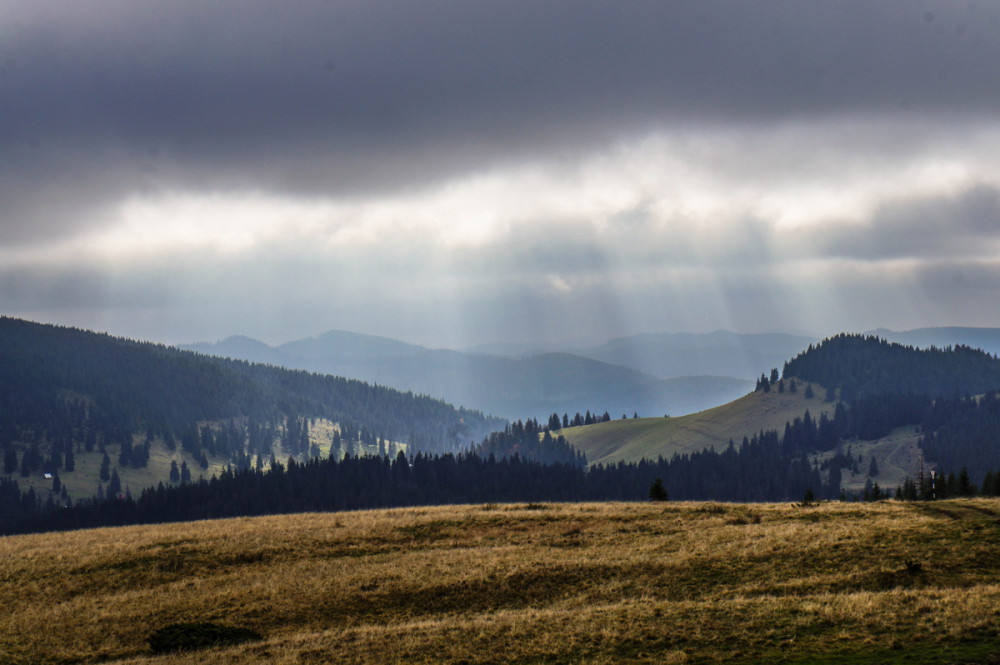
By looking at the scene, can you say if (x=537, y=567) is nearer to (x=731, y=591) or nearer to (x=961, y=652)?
(x=731, y=591)

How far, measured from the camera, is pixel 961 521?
46.0m

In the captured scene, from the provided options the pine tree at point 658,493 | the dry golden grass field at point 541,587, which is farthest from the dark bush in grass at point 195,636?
the pine tree at point 658,493

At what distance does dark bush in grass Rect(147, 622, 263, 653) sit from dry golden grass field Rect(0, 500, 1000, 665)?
85 centimetres

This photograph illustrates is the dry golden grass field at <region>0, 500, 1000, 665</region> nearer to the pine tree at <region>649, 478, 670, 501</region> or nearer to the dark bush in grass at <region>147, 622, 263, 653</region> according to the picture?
the dark bush in grass at <region>147, 622, 263, 653</region>

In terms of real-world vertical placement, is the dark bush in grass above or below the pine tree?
below

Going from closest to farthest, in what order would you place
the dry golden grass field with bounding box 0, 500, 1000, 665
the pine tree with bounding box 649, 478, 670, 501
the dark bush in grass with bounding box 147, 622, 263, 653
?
the dry golden grass field with bounding box 0, 500, 1000, 665 → the dark bush in grass with bounding box 147, 622, 263, 653 → the pine tree with bounding box 649, 478, 670, 501

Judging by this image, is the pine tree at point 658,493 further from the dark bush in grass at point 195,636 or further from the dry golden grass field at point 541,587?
the dark bush in grass at point 195,636

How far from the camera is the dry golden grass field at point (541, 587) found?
32.0 metres

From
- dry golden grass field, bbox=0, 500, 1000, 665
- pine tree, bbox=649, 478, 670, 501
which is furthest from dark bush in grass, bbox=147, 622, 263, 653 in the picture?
pine tree, bbox=649, 478, 670, 501

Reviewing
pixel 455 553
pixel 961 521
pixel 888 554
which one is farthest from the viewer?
pixel 455 553

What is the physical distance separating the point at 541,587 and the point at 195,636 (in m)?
16.1

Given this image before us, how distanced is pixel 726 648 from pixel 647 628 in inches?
149

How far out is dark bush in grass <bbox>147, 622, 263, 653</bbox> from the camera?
37.9 m

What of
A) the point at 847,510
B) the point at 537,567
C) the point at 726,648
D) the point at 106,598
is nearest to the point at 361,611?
the point at 537,567
